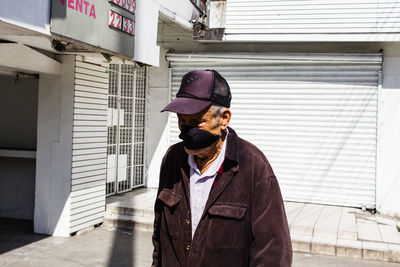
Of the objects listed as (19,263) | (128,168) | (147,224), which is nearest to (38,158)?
(19,263)

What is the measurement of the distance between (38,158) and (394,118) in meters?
7.07

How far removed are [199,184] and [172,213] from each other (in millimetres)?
237

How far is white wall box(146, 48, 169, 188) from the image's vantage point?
1108 centimetres

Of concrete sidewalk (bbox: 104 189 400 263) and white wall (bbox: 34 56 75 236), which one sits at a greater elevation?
white wall (bbox: 34 56 75 236)

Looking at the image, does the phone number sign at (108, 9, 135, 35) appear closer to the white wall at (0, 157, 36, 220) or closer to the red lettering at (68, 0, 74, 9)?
the red lettering at (68, 0, 74, 9)

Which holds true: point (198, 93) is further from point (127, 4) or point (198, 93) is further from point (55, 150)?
point (55, 150)

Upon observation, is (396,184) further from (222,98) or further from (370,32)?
(222,98)

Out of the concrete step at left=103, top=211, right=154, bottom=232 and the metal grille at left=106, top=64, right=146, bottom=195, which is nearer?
the concrete step at left=103, top=211, right=154, bottom=232

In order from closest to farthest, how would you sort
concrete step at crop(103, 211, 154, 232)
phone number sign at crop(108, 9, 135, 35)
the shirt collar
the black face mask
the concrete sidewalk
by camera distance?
1. the black face mask
2. the shirt collar
3. phone number sign at crop(108, 9, 135, 35)
4. the concrete sidewalk
5. concrete step at crop(103, 211, 154, 232)

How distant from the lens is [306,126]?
10.0 m

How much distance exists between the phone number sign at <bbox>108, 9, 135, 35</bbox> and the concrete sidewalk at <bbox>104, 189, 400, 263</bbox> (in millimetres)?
3551

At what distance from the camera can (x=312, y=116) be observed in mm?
9969

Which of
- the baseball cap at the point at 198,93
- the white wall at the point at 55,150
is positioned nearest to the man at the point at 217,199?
the baseball cap at the point at 198,93

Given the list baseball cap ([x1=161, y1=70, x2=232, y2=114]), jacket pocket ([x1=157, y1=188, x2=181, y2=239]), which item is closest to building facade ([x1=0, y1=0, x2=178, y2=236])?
baseball cap ([x1=161, y1=70, x2=232, y2=114])
